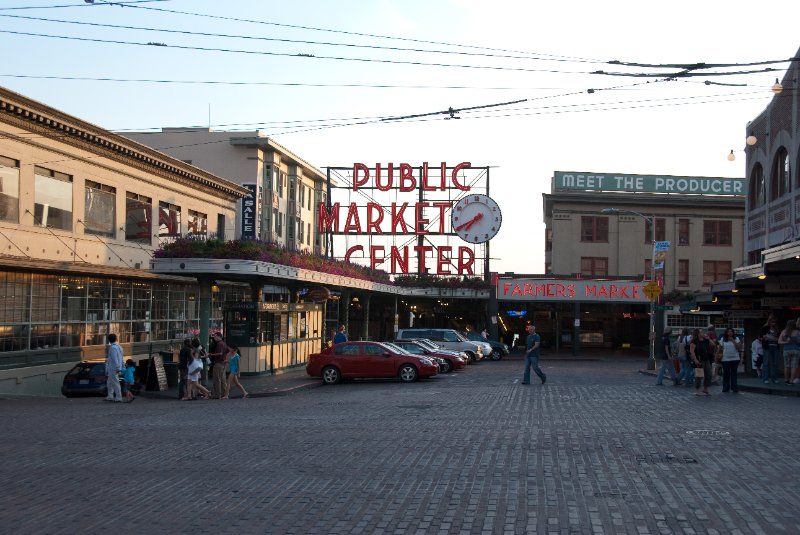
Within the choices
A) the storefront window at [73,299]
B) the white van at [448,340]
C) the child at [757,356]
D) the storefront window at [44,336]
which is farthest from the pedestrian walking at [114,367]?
the white van at [448,340]

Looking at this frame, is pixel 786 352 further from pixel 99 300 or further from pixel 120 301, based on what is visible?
pixel 120 301

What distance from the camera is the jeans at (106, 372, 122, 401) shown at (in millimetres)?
23422

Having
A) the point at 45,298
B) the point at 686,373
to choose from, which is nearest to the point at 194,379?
the point at 45,298

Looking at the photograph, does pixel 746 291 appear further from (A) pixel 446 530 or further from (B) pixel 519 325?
(B) pixel 519 325

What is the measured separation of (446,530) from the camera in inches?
332

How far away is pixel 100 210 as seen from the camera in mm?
32031

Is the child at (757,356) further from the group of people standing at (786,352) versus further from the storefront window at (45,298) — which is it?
the storefront window at (45,298)

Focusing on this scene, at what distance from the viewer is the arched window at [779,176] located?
111ft

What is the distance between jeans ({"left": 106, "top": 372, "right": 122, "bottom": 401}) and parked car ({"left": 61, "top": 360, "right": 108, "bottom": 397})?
225cm

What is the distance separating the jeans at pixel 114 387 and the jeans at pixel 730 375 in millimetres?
16229

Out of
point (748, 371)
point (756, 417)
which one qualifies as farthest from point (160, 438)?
point (748, 371)

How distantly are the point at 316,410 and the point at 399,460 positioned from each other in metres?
8.15

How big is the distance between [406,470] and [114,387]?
14.1 m

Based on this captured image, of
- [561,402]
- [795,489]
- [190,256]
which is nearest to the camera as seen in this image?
[795,489]
